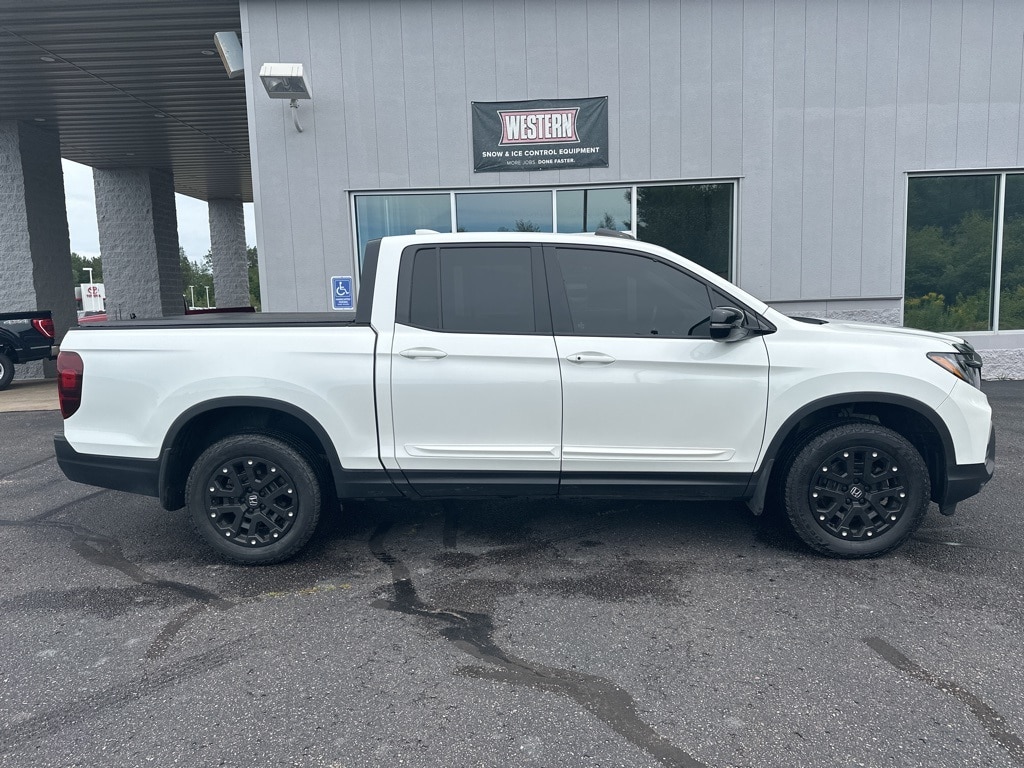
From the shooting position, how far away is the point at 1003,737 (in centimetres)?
254

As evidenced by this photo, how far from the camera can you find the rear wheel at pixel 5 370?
40.0 feet

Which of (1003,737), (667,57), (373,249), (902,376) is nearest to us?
(1003,737)

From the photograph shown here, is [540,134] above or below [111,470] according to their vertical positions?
above

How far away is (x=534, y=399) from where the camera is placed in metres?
3.99

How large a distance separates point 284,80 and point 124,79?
191 inches

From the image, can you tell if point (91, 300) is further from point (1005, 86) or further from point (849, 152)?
point (1005, 86)

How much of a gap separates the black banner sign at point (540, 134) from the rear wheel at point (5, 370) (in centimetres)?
904

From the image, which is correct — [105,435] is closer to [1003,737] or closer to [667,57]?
[1003,737]

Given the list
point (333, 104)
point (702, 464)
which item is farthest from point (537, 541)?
point (333, 104)

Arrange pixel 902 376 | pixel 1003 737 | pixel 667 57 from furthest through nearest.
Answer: pixel 667 57 → pixel 902 376 → pixel 1003 737

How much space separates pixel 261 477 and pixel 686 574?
2482 mm

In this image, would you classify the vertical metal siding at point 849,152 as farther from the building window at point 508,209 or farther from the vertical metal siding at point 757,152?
the building window at point 508,209

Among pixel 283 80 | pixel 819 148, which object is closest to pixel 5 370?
pixel 283 80

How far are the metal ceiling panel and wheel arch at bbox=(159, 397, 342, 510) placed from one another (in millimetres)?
6718
